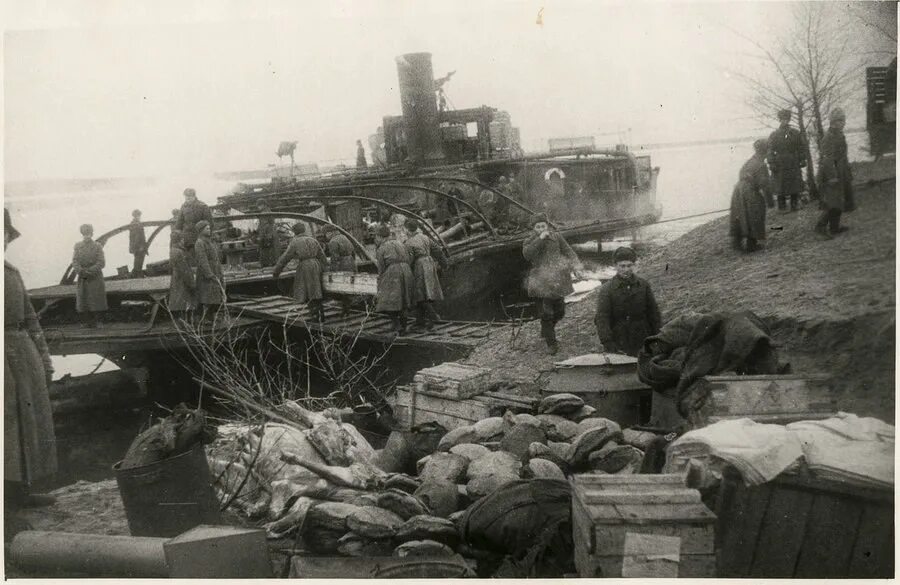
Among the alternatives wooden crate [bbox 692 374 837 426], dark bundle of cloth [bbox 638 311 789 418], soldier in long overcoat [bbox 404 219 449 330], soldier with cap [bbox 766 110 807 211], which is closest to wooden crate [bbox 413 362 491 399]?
dark bundle of cloth [bbox 638 311 789 418]

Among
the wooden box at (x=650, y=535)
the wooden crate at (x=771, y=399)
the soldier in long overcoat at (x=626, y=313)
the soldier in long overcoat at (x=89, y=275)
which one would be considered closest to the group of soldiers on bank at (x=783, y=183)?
the soldier in long overcoat at (x=626, y=313)

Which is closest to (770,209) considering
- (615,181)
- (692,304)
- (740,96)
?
(740,96)

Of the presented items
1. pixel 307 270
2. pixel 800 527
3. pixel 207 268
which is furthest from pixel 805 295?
pixel 207 268

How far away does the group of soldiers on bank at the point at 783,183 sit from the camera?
6.71 metres

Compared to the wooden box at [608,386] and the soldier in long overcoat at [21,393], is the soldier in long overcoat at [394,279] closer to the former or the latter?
the wooden box at [608,386]

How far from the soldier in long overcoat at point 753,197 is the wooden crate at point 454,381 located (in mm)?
4308

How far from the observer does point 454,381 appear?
18.9ft

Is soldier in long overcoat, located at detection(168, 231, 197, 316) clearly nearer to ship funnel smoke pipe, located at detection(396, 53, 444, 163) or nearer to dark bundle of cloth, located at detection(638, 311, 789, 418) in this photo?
dark bundle of cloth, located at detection(638, 311, 789, 418)

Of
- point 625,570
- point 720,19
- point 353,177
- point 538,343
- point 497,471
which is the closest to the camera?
point 625,570

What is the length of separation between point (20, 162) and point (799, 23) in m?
7.17

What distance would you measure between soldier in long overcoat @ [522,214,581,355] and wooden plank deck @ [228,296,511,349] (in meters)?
1.08

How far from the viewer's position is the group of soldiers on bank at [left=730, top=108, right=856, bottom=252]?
6715 mm

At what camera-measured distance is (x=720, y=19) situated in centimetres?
491

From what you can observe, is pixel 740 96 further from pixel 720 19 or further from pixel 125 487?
pixel 125 487
